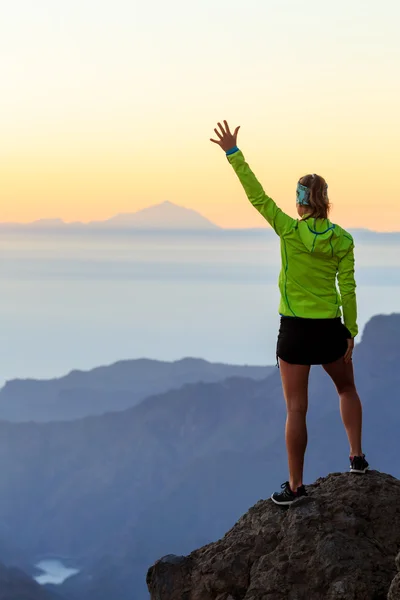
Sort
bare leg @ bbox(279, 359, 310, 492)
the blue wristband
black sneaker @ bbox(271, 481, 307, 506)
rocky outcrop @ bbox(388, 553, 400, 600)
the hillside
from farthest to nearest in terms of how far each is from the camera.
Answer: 1. the hillside
2. black sneaker @ bbox(271, 481, 307, 506)
3. bare leg @ bbox(279, 359, 310, 492)
4. the blue wristband
5. rocky outcrop @ bbox(388, 553, 400, 600)

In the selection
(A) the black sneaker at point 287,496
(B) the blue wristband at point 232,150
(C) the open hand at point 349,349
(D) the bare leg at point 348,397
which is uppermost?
(B) the blue wristband at point 232,150

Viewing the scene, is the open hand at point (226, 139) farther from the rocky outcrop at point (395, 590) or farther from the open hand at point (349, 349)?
the rocky outcrop at point (395, 590)

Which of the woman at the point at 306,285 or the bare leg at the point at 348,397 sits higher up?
the woman at the point at 306,285

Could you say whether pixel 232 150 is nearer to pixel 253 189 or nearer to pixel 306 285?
pixel 253 189

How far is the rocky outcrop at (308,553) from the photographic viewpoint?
8.66 m

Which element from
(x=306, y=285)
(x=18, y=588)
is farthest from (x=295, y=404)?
(x=18, y=588)

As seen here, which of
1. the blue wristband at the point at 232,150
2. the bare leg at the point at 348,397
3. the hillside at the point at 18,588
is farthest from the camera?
the hillside at the point at 18,588

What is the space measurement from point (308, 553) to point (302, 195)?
3.61 metres

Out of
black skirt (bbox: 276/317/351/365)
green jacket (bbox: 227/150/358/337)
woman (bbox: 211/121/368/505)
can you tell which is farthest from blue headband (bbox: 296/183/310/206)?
black skirt (bbox: 276/317/351/365)

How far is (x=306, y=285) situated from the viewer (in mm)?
8727

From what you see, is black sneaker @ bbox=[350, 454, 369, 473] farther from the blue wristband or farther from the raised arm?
the blue wristband

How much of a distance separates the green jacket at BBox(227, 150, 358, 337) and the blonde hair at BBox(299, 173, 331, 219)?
0.27ft

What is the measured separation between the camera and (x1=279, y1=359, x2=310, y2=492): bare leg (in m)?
8.95

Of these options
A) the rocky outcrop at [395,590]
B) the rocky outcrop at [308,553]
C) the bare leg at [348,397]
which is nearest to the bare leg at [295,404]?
the bare leg at [348,397]
